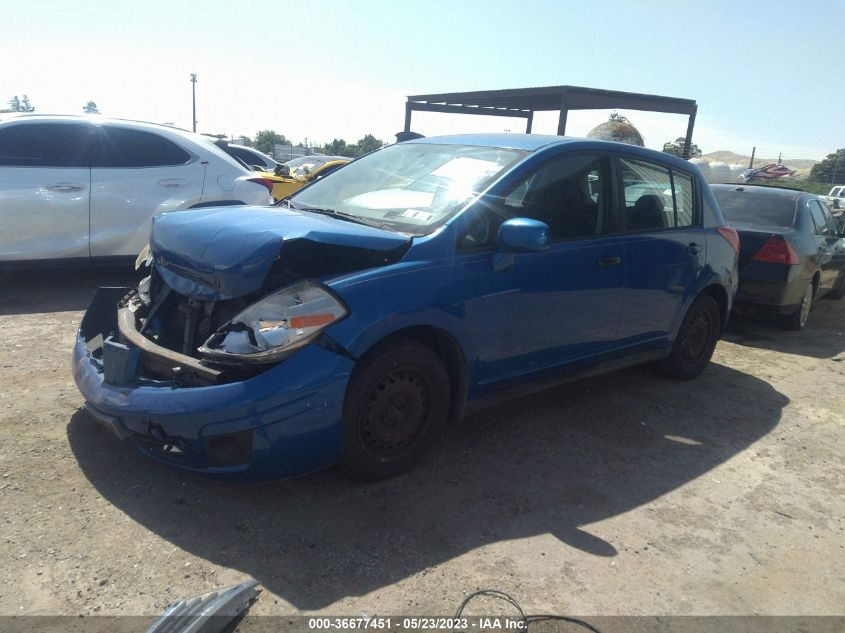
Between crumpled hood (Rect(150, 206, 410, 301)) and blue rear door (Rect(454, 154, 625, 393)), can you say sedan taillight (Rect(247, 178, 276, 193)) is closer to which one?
crumpled hood (Rect(150, 206, 410, 301))

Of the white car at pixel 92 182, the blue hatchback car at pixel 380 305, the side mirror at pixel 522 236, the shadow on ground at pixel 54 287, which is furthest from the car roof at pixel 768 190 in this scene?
Answer: the shadow on ground at pixel 54 287

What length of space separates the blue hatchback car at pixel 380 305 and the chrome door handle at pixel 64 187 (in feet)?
8.85

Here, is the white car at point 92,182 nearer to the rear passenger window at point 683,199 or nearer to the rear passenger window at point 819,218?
the rear passenger window at point 683,199

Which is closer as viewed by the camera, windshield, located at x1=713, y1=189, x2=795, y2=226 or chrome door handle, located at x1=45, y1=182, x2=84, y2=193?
chrome door handle, located at x1=45, y1=182, x2=84, y2=193

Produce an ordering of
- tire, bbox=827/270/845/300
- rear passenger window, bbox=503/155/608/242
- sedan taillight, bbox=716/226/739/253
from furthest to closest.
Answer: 1. tire, bbox=827/270/845/300
2. sedan taillight, bbox=716/226/739/253
3. rear passenger window, bbox=503/155/608/242

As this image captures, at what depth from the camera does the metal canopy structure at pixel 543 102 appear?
12.9m

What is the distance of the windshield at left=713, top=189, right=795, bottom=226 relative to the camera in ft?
23.8

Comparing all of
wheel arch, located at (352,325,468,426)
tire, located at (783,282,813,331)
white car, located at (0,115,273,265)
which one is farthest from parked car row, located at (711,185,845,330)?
white car, located at (0,115,273,265)

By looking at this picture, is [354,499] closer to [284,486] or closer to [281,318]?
[284,486]

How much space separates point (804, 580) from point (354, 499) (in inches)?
78.4

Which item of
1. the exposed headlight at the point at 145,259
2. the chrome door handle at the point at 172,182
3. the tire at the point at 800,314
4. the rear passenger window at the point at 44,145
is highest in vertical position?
the rear passenger window at the point at 44,145

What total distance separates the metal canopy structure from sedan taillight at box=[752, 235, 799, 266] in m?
6.81

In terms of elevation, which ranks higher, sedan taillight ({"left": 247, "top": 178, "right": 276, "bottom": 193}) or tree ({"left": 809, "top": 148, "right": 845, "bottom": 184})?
tree ({"left": 809, "top": 148, "right": 845, "bottom": 184})

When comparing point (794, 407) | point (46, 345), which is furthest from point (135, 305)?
point (794, 407)
